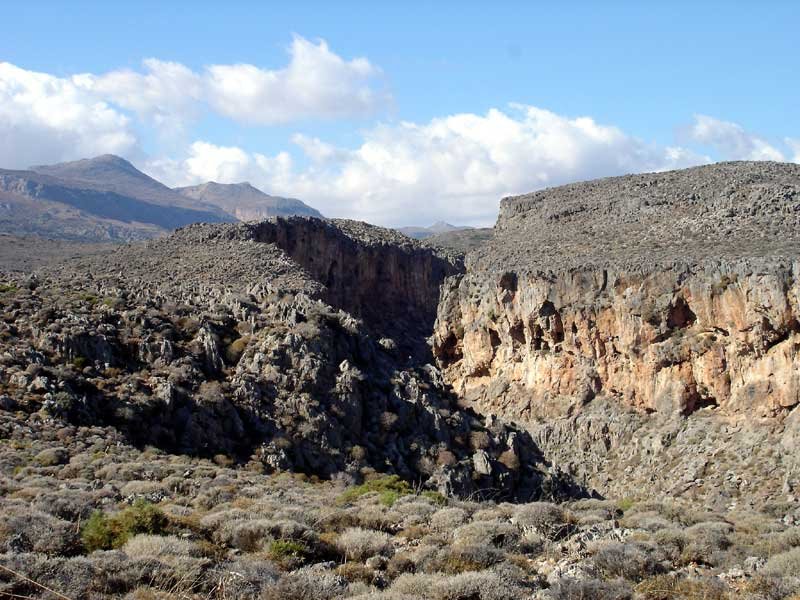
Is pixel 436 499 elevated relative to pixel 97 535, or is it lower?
lower

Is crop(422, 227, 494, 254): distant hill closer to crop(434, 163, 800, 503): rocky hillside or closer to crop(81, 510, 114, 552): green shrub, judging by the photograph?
crop(434, 163, 800, 503): rocky hillside

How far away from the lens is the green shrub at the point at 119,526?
12306 mm

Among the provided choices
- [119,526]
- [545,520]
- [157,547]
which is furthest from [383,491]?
[157,547]

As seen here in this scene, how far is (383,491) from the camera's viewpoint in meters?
20.6

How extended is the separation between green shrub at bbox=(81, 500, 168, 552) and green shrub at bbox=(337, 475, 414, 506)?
5.73 metres

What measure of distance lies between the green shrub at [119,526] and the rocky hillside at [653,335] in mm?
24080

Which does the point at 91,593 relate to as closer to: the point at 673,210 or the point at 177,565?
the point at 177,565

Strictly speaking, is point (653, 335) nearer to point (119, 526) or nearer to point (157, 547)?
point (119, 526)

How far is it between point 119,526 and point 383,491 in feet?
28.9

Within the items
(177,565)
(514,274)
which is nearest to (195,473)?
(177,565)

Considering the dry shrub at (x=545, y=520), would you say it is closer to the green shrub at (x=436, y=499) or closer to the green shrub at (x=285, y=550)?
the green shrub at (x=436, y=499)

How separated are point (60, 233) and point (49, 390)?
148 m

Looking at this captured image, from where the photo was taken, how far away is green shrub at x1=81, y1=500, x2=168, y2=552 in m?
12.3

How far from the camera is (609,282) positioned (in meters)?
40.3
